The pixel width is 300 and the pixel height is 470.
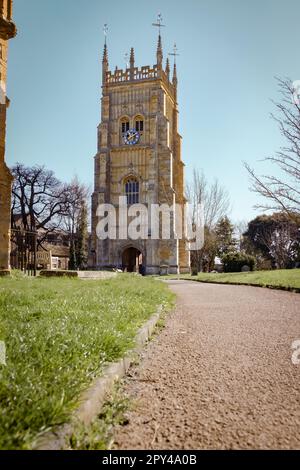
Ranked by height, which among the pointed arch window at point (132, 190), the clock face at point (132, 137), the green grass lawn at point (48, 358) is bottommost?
the green grass lawn at point (48, 358)

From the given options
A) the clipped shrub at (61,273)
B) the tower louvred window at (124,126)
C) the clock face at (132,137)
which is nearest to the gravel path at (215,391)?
the clipped shrub at (61,273)

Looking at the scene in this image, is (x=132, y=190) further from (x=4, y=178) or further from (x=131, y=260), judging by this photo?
(x=4, y=178)

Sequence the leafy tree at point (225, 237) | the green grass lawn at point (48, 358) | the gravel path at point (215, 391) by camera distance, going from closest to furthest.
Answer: the green grass lawn at point (48, 358) → the gravel path at point (215, 391) → the leafy tree at point (225, 237)

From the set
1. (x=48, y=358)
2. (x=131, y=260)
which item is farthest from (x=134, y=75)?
(x=48, y=358)

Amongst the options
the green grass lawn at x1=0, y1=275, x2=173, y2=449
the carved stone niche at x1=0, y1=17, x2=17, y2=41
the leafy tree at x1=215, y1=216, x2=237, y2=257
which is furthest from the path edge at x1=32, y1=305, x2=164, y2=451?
the leafy tree at x1=215, y1=216, x2=237, y2=257

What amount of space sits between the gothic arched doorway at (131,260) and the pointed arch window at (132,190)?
17.5 feet

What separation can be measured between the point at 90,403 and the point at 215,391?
1071 mm

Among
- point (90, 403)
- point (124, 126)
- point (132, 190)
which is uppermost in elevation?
point (124, 126)

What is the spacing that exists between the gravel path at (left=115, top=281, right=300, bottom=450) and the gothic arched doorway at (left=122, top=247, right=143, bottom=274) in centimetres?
3104

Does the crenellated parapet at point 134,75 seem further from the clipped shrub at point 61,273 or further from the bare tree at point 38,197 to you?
the clipped shrub at point 61,273

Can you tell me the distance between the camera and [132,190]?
36.1 metres

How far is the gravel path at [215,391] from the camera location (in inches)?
76.1

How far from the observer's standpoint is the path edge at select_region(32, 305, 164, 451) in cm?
160

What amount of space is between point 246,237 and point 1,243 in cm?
4037
